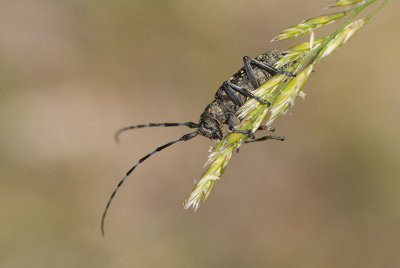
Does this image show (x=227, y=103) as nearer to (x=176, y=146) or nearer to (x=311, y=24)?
(x=311, y=24)

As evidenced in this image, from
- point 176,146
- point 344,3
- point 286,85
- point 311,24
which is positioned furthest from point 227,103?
point 176,146

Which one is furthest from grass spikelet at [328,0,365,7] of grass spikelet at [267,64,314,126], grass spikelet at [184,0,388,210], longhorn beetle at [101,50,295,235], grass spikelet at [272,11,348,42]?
longhorn beetle at [101,50,295,235]

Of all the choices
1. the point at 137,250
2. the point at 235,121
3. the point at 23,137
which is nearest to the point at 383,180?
the point at 235,121

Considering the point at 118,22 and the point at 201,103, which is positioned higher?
the point at 118,22

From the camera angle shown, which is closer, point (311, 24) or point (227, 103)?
point (311, 24)

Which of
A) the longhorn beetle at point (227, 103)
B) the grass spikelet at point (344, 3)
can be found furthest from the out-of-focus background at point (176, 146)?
the grass spikelet at point (344, 3)

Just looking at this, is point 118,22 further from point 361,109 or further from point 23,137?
point 361,109
